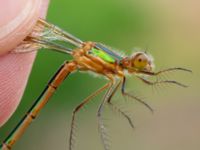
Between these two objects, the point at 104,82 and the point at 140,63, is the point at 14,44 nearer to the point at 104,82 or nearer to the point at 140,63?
the point at 140,63

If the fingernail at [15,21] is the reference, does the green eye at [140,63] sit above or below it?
below

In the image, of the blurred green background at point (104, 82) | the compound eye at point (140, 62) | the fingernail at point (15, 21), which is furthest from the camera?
the blurred green background at point (104, 82)

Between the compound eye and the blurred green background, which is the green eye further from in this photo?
the blurred green background

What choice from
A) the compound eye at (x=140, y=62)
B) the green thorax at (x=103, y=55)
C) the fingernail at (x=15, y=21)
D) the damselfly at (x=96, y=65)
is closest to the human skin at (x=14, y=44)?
the fingernail at (x=15, y=21)

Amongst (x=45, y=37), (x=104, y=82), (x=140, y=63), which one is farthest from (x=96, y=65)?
(x=104, y=82)

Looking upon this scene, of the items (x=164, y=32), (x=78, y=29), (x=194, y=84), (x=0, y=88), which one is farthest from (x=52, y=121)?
(x=0, y=88)

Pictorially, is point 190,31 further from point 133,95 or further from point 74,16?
point 133,95

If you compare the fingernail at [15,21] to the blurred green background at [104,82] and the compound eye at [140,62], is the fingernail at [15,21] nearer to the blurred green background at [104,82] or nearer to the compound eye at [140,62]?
the compound eye at [140,62]
